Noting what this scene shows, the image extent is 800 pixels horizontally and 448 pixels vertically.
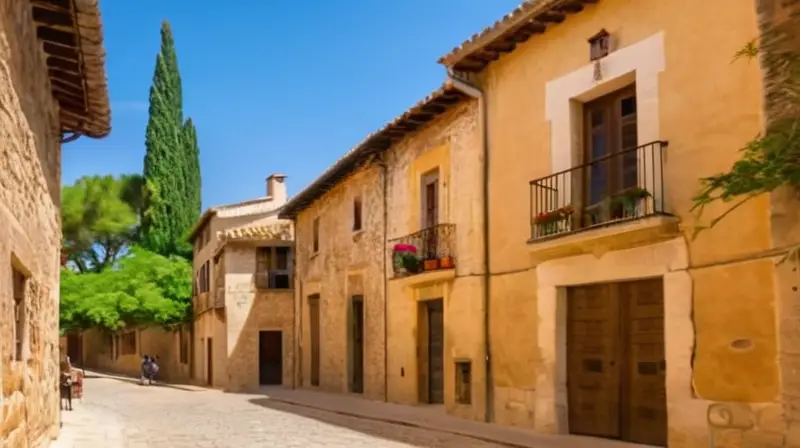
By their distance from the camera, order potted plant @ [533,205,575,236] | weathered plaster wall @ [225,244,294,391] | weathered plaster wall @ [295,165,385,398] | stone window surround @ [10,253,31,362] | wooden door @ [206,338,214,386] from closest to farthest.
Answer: stone window surround @ [10,253,31,362] → potted plant @ [533,205,575,236] → weathered plaster wall @ [295,165,385,398] → weathered plaster wall @ [225,244,294,391] → wooden door @ [206,338,214,386]

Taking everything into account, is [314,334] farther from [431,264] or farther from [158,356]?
[158,356]

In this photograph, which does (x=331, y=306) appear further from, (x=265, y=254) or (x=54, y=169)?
(x=54, y=169)

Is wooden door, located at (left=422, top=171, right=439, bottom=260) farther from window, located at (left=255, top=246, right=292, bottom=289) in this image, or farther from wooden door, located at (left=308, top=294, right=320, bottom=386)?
window, located at (left=255, top=246, right=292, bottom=289)

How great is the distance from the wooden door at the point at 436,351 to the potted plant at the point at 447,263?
167 centimetres

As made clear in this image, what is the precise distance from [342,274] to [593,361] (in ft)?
37.6

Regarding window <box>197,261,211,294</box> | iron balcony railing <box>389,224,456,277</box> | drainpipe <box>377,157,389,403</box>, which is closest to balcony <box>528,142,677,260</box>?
iron balcony railing <box>389,224,456,277</box>

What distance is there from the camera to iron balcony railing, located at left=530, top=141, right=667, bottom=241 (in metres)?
10.7

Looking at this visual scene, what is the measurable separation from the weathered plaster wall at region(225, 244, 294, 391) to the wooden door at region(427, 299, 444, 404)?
13.0 meters

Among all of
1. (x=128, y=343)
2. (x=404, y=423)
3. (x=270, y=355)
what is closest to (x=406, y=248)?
(x=404, y=423)

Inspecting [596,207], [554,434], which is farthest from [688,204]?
[554,434]

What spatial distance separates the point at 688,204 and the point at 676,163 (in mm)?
497

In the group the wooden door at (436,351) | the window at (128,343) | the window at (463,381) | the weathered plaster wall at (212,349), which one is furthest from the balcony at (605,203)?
Result: the window at (128,343)

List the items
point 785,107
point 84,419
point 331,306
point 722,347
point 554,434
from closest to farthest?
point 785,107, point 722,347, point 554,434, point 84,419, point 331,306

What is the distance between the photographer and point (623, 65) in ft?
37.5
